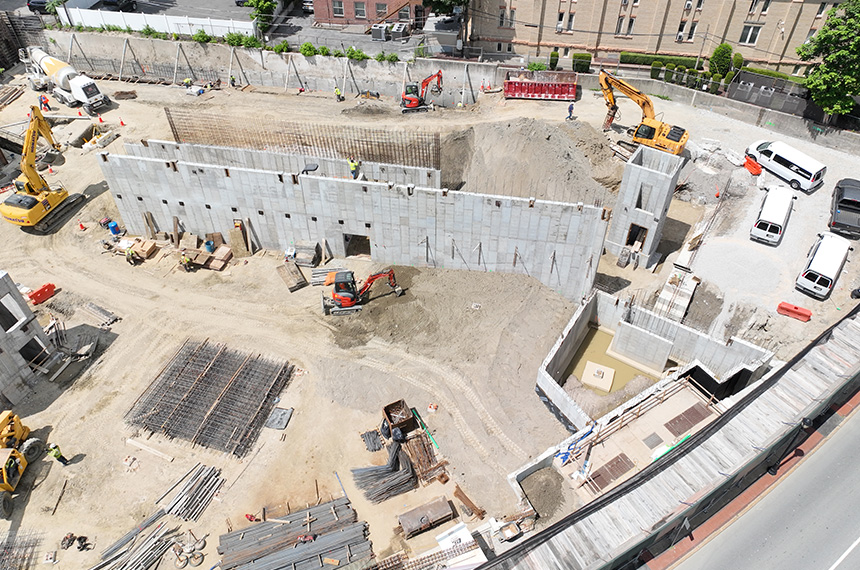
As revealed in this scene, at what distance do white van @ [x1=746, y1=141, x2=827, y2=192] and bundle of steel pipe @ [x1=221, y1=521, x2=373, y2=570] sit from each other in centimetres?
2944

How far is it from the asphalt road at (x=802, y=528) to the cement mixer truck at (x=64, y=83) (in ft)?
159

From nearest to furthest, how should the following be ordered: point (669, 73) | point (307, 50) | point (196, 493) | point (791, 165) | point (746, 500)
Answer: point (746, 500)
point (196, 493)
point (791, 165)
point (669, 73)
point (307, 50)

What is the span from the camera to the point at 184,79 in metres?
47.2

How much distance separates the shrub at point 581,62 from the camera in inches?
1646

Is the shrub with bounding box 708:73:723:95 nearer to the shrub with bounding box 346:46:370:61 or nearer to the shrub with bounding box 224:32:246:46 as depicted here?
the shrub with bounding box 346:46:370:61

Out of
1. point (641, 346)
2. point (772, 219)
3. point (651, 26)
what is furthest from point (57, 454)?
point (651, 26)

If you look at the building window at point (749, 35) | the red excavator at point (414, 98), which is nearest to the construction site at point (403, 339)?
the red excavator at point (414, 98)

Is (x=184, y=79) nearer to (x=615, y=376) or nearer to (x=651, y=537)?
(x=615, y=376)

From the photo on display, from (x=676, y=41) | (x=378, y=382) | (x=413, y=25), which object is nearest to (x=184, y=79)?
(x=413, y=25)

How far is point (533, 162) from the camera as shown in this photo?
1350 inches

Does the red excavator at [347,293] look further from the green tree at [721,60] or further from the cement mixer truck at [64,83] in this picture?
the green tree at [721,60]

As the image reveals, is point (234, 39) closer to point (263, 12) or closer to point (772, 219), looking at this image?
point (263, 12)

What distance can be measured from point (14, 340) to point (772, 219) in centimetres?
3544

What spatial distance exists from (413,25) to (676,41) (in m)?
21.7
